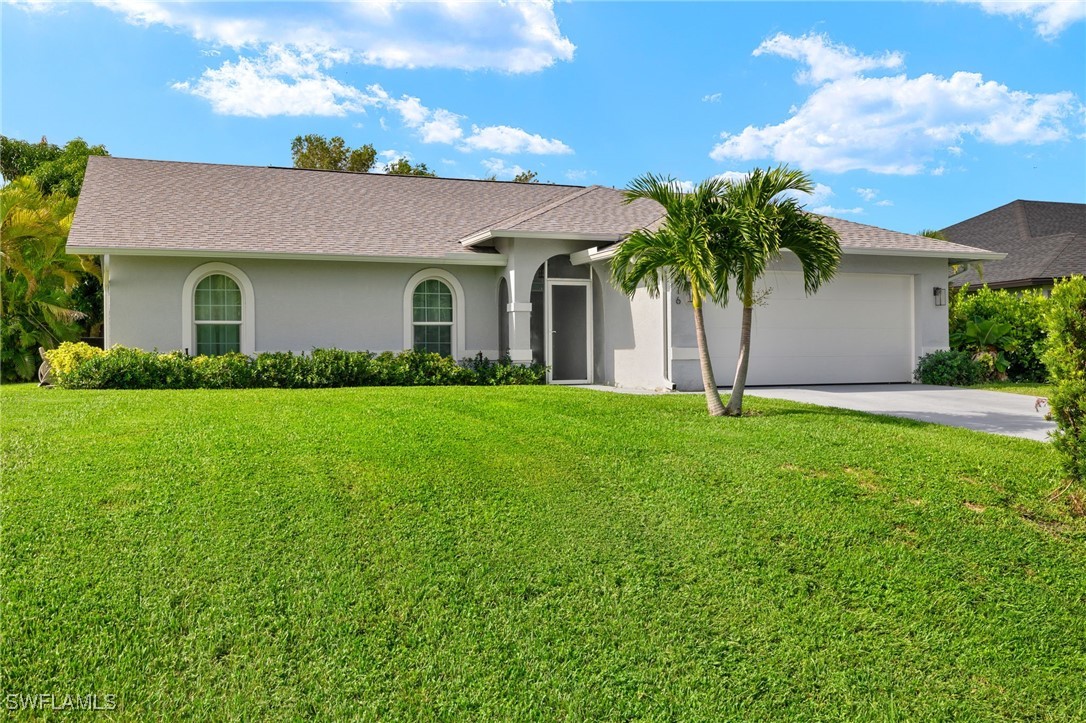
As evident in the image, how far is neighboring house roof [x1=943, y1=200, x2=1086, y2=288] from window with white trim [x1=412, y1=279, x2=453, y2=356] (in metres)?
17.1

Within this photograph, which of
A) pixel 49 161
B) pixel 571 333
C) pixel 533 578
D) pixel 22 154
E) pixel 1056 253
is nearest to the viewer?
pixel 533 578

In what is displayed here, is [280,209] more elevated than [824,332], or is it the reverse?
[280,209]

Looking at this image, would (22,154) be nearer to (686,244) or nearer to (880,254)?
(686,244)

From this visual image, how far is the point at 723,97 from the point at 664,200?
7.55m

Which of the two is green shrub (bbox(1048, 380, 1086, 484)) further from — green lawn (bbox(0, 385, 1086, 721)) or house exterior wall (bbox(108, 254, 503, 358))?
house exterior wall (bbox(108, 254, 503, 358))

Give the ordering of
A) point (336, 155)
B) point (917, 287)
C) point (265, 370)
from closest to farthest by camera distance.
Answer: point (265, 370) → point (917, 287) → point (336, 155)

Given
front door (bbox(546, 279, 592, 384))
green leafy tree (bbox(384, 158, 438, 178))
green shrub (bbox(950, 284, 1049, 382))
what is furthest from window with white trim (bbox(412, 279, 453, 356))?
green leafy tree (bbox(384, 158, 438, 178))

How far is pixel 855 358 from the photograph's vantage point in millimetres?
16312

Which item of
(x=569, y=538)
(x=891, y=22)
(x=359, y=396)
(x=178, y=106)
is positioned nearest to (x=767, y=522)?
(x=569, y=538)

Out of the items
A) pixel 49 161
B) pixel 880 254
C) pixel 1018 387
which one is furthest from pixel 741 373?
pixel 49 161

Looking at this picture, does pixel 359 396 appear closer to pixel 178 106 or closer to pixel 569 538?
pixel 569 538

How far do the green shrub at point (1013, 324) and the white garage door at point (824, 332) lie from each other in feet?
7.51

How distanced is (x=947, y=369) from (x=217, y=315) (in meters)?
15.2

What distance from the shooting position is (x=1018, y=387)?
15734 millimetres
